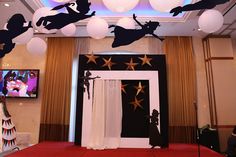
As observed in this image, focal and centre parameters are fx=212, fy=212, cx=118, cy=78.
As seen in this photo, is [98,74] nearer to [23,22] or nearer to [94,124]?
[94,124]

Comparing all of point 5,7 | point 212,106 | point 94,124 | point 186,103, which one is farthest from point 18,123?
point 212,106

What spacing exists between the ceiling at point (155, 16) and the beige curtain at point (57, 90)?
0.74 meters

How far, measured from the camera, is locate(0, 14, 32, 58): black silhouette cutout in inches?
47.4

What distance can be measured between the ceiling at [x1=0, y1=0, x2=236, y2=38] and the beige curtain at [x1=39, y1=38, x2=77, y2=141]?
0.74 metres

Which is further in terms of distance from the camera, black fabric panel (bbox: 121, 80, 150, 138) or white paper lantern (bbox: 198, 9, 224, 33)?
black fabric panel (bbox: 121, 80, 150, 138)

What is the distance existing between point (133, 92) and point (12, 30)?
3.74 meters

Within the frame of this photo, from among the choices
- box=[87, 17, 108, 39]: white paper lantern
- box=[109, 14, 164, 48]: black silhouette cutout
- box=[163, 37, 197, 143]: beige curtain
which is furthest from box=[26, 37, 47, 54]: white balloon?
box=[163, 37, 197, 143]: beige curtain

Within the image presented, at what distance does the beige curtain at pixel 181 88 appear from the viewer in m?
5.43

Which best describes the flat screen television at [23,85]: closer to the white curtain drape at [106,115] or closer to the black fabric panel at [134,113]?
the white curtain drape at [106,115]

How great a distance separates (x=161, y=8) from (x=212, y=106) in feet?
15.1

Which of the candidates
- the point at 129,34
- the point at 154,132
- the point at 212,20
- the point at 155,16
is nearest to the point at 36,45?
the point at 129,34

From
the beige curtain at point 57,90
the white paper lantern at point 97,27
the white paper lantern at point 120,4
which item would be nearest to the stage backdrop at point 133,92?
the beige curtain at point 57,90

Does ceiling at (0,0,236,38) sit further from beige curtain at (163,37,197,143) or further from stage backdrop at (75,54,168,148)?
stage backdrop at (75,54,168,148)

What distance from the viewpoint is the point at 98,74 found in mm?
4816
